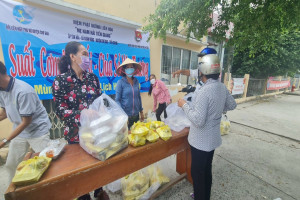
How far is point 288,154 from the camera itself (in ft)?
10.3

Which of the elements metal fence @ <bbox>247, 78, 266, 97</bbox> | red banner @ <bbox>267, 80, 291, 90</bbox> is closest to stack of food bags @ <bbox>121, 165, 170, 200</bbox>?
metal fence @ <bbox>247, 78, 266, 97</bbox>

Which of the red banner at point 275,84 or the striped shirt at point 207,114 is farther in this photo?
the red banner at point 275,84

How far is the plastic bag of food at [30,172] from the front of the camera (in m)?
0.86

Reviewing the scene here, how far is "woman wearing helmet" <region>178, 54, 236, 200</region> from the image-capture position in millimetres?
1351

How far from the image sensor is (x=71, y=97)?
1.45 meters

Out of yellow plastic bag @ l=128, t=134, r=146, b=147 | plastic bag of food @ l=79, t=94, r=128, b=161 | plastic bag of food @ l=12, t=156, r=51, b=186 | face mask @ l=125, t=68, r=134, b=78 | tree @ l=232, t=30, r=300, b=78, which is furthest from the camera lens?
tree @ l=232, t=30, r=300, b=78

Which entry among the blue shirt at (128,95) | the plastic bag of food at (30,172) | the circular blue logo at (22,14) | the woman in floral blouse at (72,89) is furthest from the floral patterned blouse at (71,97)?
the circular blue logo at (22,14)

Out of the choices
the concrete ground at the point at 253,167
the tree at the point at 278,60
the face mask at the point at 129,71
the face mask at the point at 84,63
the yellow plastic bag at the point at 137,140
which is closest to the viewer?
the yellow plastic bag at the point at 137,140

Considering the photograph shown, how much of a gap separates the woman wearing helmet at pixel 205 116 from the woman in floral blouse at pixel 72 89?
3.43 ft

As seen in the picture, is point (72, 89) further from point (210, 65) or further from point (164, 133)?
point (210, 65)

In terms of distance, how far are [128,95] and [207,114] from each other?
138 cm

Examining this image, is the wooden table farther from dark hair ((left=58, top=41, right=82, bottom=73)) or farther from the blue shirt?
the blue shirt

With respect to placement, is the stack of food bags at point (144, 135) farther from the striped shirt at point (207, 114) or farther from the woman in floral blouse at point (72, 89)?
the woman in floral blouse at point (72, 89)

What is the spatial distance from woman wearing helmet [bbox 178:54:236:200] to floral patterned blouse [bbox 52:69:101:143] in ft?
3.36
